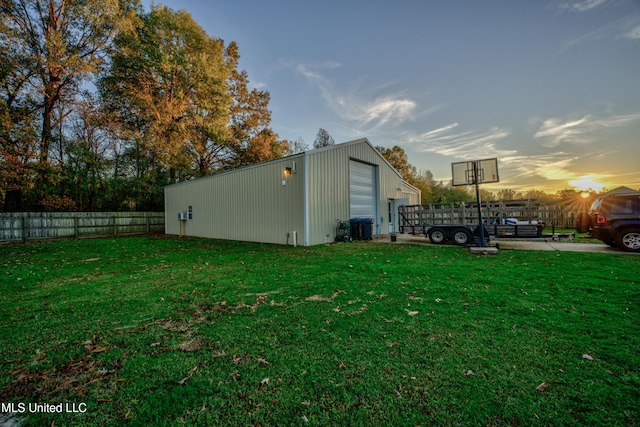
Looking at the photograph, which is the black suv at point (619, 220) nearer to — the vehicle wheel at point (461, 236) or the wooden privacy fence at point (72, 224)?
the vehicle wheel at point (461, 236)

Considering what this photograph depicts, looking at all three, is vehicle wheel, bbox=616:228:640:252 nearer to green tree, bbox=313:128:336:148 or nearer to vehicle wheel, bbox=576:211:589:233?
vehicle wheel, bbox=576:211:589:233

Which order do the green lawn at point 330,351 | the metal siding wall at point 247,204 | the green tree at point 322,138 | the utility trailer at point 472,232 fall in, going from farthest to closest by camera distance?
1. the green tree at point 322,138
2. the metal siding wall at point 247,204
3. the utility trailer at point 472,232
4. the green lawn at point 330,351

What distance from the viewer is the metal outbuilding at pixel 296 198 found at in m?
10.2

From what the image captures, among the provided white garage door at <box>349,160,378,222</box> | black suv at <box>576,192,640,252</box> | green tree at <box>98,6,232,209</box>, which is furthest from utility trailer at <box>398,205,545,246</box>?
green tree at <box>98,6,232,209</box>

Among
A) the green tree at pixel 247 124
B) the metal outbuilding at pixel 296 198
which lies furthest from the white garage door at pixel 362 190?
the green tree at pixel 247 124

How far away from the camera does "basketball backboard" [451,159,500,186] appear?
8.40 meters

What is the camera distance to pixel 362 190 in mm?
13195

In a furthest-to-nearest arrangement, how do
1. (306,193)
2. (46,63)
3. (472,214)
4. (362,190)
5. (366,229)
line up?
(362,190)
(46,63)
(366,229)
(472,214)
(306,193)

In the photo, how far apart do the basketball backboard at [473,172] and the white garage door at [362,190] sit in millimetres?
4796

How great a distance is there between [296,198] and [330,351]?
8.13 m

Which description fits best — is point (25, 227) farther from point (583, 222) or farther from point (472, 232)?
point (583, 222)

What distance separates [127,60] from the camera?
16.5m

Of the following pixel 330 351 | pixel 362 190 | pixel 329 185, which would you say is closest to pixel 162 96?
pixel 329 185

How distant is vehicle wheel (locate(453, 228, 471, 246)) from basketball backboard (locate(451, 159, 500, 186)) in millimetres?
1936
